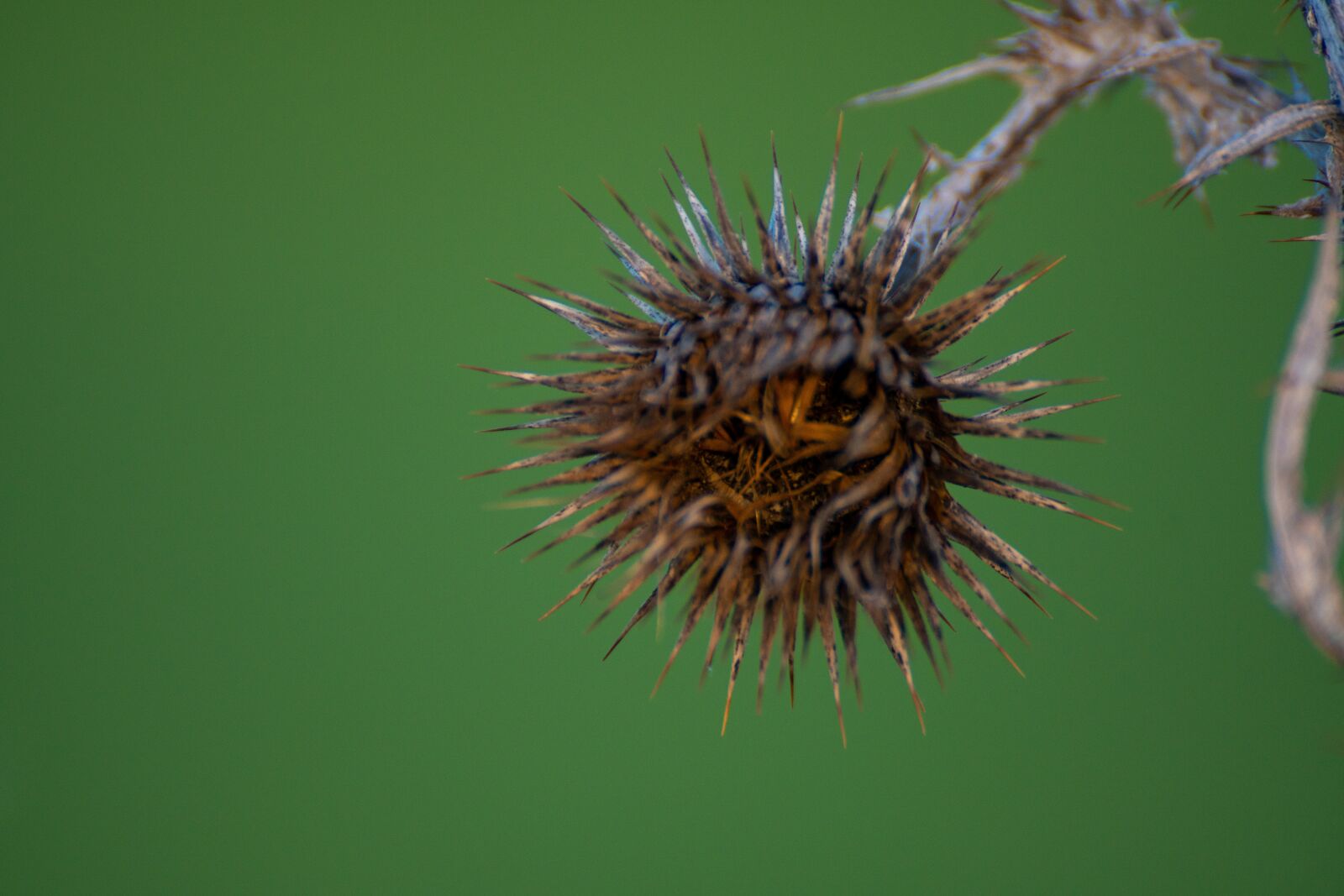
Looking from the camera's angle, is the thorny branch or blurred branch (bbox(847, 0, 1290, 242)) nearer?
the thorny branch

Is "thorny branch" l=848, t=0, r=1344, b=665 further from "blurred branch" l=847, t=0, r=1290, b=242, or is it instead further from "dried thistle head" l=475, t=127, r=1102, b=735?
"dried thistle head" l=475, t=127, r=1102, b=735

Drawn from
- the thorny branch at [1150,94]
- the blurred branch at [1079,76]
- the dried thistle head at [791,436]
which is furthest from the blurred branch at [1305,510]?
the blurred branch at [1079,76]

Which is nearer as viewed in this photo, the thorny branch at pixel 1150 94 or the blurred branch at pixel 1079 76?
the thorny branch at pixel 1150 94

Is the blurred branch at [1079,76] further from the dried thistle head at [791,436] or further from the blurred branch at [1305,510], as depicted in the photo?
the blurred branch at [1305,510]

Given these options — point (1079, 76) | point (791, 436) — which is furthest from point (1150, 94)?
point (791, 436)

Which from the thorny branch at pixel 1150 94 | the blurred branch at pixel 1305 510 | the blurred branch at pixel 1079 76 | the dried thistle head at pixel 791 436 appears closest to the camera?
the blurred branch at pixel 1305 510

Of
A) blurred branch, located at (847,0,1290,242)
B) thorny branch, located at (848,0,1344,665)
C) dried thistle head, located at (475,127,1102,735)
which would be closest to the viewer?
dried thistle head, located at (475,127,1102,735)

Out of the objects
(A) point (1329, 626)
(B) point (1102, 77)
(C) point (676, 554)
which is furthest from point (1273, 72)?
(C) point (676, 554)

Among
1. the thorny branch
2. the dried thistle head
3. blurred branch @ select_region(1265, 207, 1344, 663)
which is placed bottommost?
blurred branch @ select_region(1265, 207, 1344, 663)

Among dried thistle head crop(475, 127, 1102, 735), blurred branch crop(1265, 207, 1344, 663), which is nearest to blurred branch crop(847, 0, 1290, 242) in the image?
dried thistle head crop(475, 127, 1102, 735)
